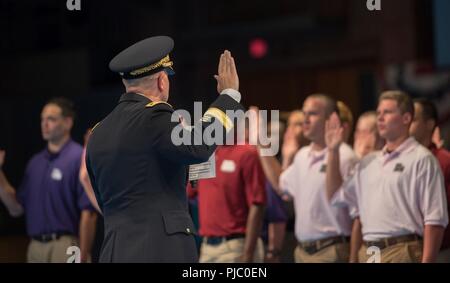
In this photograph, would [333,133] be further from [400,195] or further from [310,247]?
[310,247]

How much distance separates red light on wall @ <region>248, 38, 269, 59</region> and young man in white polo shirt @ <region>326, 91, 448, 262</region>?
6.06m

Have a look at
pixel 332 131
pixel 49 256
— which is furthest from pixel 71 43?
pixel 332 131

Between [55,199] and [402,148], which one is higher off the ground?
[402,148]

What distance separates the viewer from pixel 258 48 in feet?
37.8

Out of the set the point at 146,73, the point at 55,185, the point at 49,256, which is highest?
the point at 146,73

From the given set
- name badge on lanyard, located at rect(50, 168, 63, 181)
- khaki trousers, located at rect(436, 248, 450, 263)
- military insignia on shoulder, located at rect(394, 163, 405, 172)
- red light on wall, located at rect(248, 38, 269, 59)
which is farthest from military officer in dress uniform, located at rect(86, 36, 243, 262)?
red light on wall, located at rect(248, 38, 269, 59)

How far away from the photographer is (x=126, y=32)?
430 inches

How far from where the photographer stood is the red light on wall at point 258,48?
37.6 ft

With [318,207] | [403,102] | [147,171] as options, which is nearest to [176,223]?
[147,171]

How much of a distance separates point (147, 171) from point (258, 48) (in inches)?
313

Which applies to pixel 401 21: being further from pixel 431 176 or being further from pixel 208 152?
pixel 208 152

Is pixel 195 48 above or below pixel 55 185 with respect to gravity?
above

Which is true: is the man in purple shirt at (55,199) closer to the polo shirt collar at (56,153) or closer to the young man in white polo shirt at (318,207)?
the polo shirt collar at (56,153)

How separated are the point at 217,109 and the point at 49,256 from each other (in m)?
3.26
